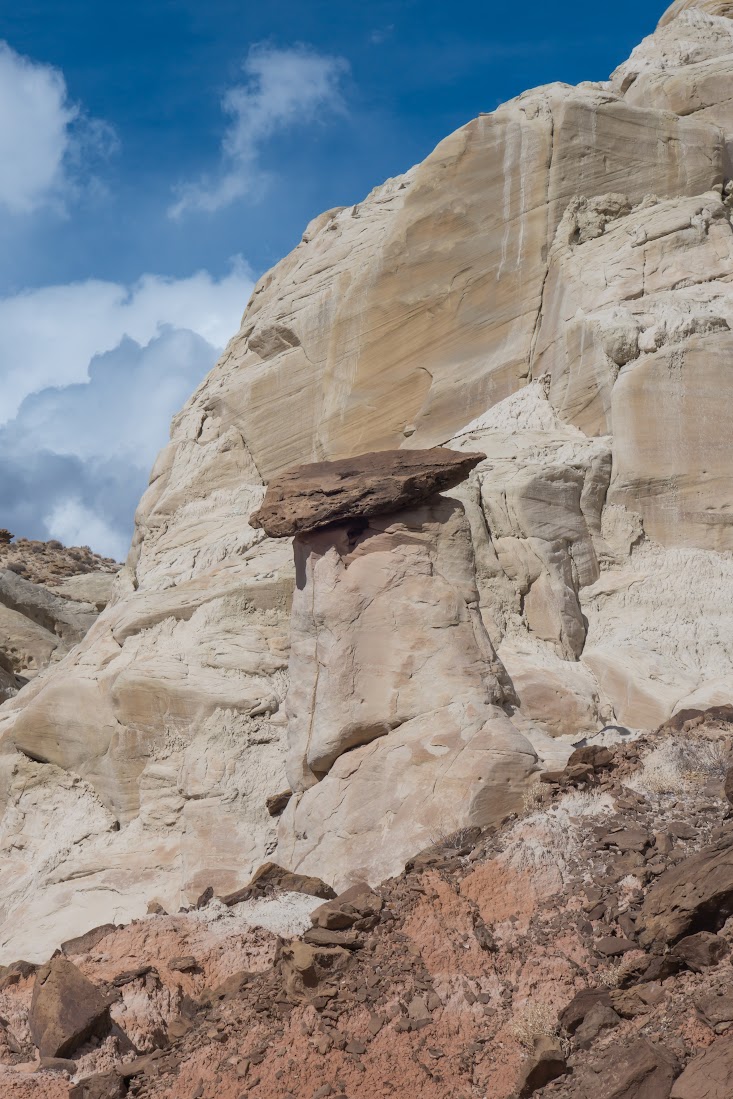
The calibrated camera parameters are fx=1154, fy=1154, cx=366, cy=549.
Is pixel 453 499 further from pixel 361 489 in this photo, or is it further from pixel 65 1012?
pixel 65 1012

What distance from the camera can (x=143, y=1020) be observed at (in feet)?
24.1

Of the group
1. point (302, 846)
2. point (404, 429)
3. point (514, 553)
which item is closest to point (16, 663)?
point (404, 429)

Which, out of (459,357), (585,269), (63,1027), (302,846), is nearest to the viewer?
(63,1027)

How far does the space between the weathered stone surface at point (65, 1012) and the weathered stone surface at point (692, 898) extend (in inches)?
132

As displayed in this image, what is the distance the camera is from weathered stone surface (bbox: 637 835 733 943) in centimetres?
648

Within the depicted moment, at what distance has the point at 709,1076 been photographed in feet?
16.9

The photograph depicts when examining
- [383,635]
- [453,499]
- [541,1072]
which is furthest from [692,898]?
[453,499]

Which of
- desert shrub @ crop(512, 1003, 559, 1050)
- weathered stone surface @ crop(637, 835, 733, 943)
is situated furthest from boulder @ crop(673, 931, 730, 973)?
desert shrub @ crop(512, 1003, 559, 1050)

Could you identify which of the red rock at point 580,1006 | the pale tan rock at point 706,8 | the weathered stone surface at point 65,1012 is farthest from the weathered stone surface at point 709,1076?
the pale tan rock at point 706,8

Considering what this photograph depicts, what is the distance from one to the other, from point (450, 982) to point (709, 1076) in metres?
2.15

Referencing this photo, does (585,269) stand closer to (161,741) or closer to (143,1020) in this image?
(161,741)

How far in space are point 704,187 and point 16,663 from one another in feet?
56.0

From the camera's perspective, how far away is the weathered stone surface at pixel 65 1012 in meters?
6.99

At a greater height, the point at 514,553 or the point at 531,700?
the point at 514,553
